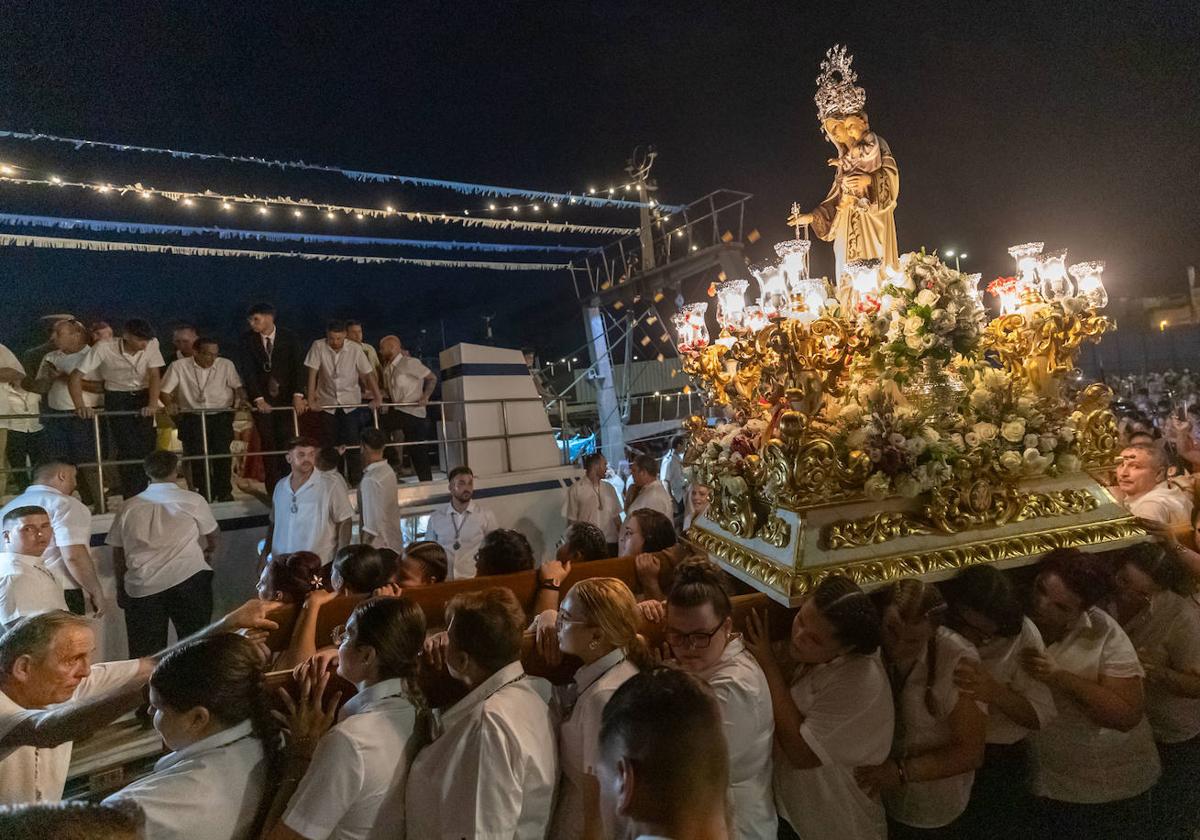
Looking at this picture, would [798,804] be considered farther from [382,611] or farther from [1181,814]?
[1181,814]

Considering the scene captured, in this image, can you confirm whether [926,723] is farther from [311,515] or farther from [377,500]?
[311,515]

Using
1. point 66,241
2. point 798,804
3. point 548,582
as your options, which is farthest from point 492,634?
point 66,241

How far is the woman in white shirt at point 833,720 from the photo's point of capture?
2.35 m

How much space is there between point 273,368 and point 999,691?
7331 millimetres

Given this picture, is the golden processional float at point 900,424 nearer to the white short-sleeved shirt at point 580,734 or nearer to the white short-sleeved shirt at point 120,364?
the white short-sleeved shirt at point 580,734

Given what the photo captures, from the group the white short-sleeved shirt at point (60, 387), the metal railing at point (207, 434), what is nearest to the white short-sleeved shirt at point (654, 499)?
the metal railing at point (207, 434)

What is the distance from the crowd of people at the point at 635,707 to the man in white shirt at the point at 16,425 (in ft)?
10.8

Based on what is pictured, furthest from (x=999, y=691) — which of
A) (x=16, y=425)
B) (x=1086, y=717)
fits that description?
(x=16, y=425)

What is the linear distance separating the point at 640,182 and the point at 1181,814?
14.4 metres

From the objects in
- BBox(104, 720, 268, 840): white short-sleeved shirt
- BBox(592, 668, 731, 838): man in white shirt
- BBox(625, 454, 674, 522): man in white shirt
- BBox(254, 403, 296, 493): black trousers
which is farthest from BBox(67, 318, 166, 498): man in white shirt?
BBox(592, 668, 731, 838): man in white shirt

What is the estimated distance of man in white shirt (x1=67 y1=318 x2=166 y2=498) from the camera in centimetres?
609

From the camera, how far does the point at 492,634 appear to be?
7.05 ft

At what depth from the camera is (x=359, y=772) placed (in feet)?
6.39

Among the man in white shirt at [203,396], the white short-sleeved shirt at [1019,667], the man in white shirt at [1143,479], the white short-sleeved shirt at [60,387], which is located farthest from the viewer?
the man in white shirt at [203,396]
